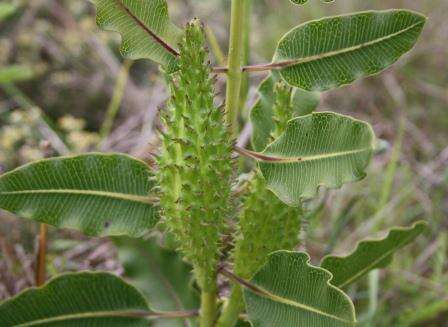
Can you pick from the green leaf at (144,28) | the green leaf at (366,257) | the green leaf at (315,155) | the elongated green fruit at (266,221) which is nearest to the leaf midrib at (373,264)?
the green leaf at (366,257)

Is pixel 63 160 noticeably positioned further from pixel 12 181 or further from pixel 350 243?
pixel 350 243

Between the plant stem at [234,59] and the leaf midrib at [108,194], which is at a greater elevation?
the plant stem at [234,59]

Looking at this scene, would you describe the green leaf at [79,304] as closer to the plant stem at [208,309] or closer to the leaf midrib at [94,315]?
the leaf midrib at [94,315]

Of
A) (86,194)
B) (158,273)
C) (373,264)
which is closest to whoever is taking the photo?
(86,194)

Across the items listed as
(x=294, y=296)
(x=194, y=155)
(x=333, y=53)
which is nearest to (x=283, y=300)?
(x=294, y=296)

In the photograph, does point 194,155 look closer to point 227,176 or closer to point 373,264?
point 227,176

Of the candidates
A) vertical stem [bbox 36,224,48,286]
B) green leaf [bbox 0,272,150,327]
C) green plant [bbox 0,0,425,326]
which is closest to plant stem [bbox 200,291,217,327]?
green plant [bbox 0,0,425,326]

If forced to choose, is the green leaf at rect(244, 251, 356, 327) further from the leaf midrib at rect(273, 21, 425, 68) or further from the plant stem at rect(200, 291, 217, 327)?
the leaf midrib at rect(273, 21, 425, 68)
